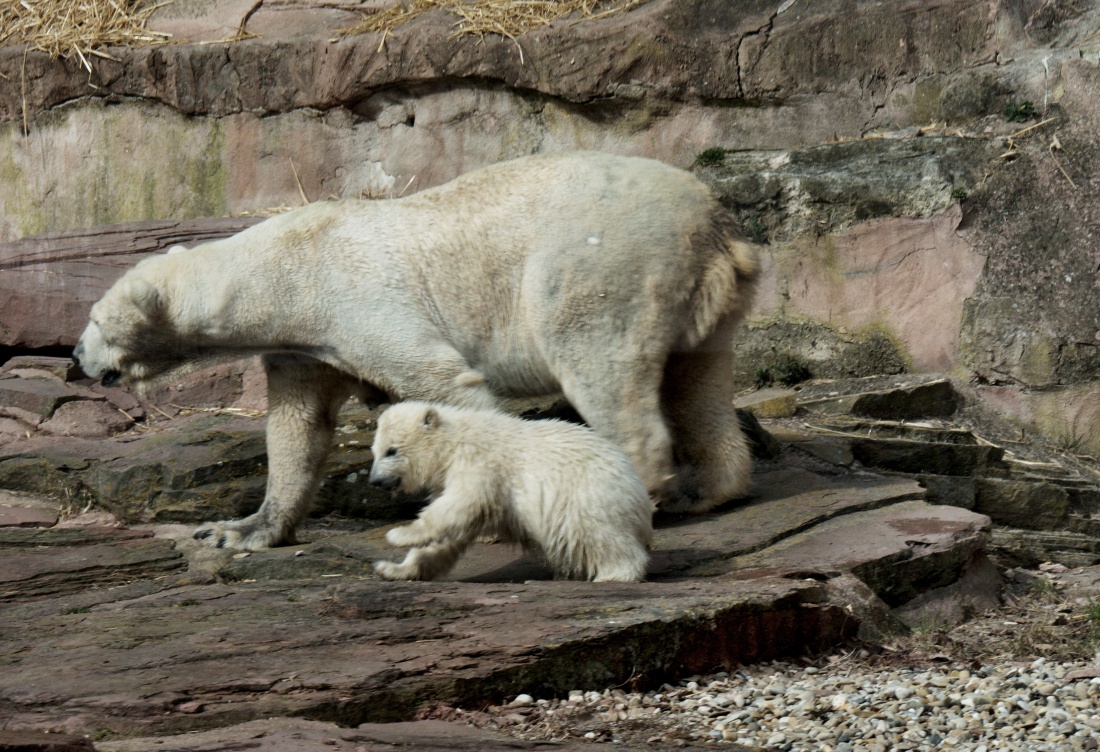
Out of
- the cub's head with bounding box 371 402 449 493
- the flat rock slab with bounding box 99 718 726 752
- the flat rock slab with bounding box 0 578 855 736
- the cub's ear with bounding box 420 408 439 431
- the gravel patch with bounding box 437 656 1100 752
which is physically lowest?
the gravel patch with bounding box 437 656 1100 752

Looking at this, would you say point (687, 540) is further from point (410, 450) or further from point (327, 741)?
point (327, 741)

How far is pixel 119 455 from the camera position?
705 centimetres

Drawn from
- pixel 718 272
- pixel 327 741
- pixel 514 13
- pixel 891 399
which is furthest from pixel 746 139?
pixel 327 741

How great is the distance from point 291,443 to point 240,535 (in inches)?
19.4

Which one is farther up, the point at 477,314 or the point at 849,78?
the point at 849,78

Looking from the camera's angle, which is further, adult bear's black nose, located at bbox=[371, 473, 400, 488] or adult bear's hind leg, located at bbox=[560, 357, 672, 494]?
adult bear's hind leg, located at bbox=[560, 357, 672, 494]

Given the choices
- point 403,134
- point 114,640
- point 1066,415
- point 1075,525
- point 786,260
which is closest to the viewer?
point 114,640

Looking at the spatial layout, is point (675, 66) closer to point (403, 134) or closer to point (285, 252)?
point (403, 134)

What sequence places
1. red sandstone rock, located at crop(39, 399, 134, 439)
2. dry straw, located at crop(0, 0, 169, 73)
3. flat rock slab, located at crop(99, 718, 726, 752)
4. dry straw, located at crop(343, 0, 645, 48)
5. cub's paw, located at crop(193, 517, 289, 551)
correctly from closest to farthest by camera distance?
1. flat rock slab, located at crop(99, 718, 726, 752)
2. cub's paw, located at crop(193, 517, 289, 551)
3. red sandstone rock, located at crop(39, 399, 134, 439)
4. dry straw, located at crop(343, 0, 645, 48)
5. dry straw, located at crop(0, 0, 169, 73)

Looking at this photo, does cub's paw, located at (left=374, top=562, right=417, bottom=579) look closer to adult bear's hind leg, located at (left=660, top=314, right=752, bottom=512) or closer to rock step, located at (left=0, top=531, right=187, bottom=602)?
rock step, located at (left=0, top=531, right=187, bottom=602)

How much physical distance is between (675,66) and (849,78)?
1.23 meters

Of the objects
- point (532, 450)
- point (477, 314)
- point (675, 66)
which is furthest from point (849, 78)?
point (532, 450)

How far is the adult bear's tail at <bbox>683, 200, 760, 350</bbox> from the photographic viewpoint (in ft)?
18.7

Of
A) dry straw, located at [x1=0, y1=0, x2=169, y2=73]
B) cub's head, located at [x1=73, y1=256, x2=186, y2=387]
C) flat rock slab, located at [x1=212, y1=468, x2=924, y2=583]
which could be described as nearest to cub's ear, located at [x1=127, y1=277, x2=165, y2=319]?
cub's head, located at [x1=73, y1=256, x2=186, y2=387]
